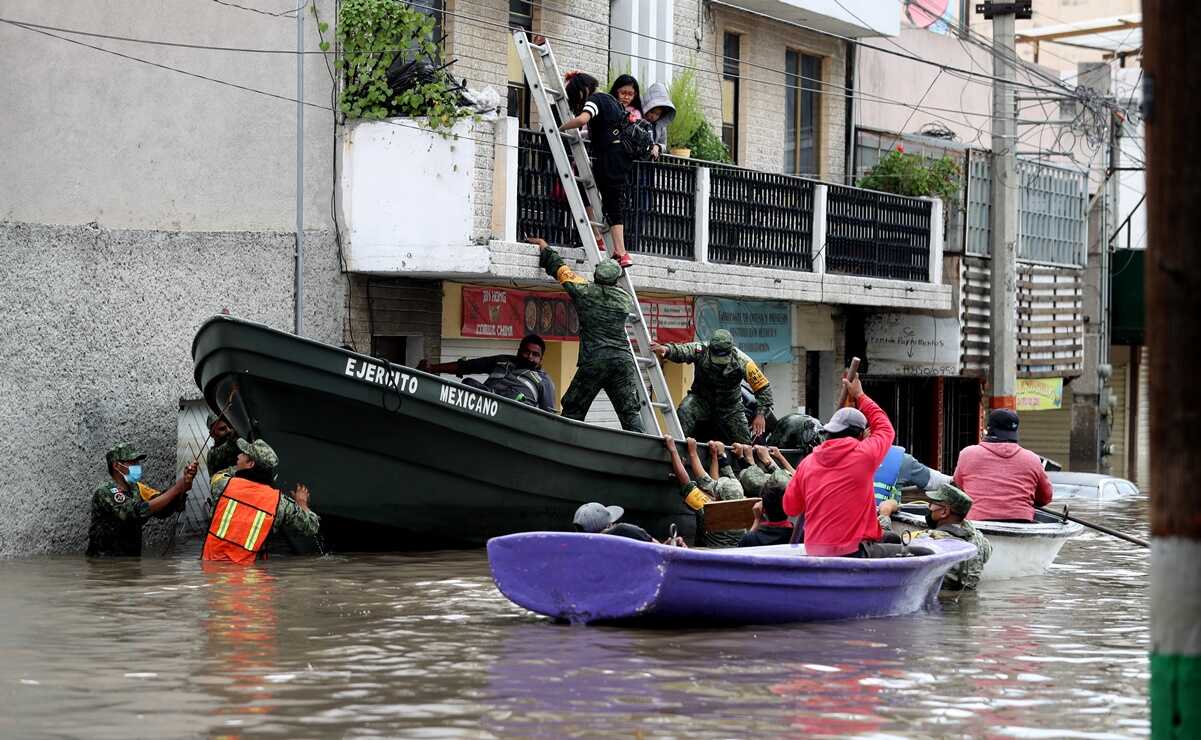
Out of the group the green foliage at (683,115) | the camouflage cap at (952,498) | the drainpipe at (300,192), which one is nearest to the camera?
the camouflage cap at (952,498)

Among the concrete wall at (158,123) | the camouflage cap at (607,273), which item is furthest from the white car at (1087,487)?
the concrete wall at (158,123)

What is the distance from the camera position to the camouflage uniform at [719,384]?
16500 millimetres

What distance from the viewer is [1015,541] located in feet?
46.3

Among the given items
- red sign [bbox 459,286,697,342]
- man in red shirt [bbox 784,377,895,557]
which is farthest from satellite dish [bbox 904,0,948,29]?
man in red shirt [bbox 784,377,895,557]

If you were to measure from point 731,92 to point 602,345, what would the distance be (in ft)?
28.1

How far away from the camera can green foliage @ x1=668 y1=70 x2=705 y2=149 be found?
20578 millimetres

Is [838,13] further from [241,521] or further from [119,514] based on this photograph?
[119,514]

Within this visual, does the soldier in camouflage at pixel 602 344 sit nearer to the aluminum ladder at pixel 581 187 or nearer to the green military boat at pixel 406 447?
the aluminum ladder at pixel 581 187

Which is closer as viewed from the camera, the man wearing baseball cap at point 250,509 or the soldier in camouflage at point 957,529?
the soldier in camouflage at point 957,529

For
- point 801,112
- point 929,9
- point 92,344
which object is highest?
point 929,9

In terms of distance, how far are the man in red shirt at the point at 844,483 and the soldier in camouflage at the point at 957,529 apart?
190cm

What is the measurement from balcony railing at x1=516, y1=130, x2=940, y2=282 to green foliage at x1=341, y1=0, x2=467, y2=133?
115 centimetres

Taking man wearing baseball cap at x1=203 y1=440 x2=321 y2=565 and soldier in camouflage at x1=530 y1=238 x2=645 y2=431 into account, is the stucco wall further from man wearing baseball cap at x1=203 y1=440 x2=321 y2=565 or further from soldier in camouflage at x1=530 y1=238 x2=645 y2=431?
soldier in camouflage at x1=530 y1=238 x2=645 y2=431

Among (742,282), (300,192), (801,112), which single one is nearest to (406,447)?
(300,192)
